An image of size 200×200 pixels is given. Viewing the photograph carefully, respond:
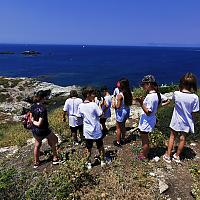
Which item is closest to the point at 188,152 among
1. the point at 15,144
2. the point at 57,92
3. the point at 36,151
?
the point at 36,151

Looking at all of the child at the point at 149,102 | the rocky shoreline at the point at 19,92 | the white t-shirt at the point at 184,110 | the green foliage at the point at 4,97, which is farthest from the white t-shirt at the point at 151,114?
the green foliage at the point at 4,97

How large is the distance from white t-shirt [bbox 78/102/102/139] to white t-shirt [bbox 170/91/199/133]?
194 cm

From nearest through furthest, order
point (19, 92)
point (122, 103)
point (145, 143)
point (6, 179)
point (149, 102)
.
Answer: point (6, 179), point (149, 102), point (145, 143), point (122, 103), point (19, 92)

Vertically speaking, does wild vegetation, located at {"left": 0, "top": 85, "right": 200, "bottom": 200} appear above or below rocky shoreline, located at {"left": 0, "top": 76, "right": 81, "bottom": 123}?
above

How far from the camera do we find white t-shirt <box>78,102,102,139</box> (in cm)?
818

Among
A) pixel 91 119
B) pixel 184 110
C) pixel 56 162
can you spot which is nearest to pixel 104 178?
pixel 91 119

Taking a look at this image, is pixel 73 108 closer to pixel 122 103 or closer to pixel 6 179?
pixel 122 103

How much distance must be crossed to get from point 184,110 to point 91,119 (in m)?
2.31

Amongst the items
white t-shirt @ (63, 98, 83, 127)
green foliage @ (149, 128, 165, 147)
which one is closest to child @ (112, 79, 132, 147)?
green foliage @ (149, 128, 165, 147)

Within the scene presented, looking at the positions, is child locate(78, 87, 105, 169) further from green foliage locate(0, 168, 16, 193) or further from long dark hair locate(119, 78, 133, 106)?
green foliage locate(0, 168, 16, 193)

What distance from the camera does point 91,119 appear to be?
26.9 ft

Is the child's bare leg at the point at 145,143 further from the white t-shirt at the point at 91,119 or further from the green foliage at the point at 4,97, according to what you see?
the green foliage at the point at 4,97

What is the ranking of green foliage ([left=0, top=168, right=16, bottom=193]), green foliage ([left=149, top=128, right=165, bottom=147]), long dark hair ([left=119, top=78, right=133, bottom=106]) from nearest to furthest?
1. green foliage ([left=0, top=168, right=16, bottom=193])
2. long dark hair ([left=119, top=78, right=133, bottom=106])
3. green foliage ([left=149, top=128, right=165, bottom=147])

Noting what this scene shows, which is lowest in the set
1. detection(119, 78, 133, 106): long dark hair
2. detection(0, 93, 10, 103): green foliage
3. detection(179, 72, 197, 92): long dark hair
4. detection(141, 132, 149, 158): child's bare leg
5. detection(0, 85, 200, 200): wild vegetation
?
detection(0, 93, 10, 103): green foliage
